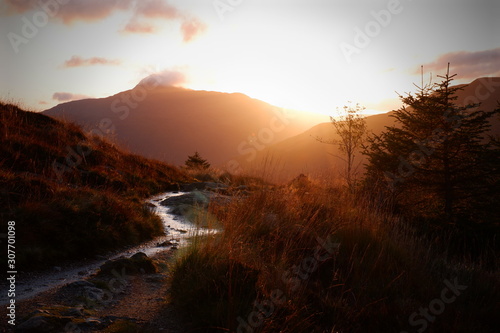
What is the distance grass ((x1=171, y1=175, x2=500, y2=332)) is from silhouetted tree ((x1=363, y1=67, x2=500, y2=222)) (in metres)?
4.64

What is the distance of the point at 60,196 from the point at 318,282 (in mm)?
5464

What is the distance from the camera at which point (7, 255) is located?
417cm

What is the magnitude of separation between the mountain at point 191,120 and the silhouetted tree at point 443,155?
281 feet

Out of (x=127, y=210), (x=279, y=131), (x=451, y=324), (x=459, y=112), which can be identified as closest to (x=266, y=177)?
(x=127, y=210)

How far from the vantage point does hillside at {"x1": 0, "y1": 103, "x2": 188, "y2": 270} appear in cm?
494

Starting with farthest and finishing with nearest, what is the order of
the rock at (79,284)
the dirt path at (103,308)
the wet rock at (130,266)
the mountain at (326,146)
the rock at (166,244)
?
the mountain at (326,146), the rock at (166,244), the wet rock at (130,266), the rock at (79,284), the dirt path at (103,308)

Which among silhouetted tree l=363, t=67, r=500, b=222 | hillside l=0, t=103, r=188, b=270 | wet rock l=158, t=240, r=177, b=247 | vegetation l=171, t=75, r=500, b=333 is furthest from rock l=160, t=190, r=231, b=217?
silhouetted tree l=363, t=67, r=500, b=222

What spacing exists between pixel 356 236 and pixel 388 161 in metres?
6.82

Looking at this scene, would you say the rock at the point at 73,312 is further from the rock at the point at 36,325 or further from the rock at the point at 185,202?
the rock at the point at 185,202

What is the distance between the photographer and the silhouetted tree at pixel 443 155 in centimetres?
892

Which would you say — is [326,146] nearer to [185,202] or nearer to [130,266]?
[185,202]

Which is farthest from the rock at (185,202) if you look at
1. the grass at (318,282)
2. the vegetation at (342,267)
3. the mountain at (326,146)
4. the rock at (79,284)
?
the rock at (79,284)

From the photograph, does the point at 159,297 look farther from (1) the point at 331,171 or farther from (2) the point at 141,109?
(2) the point at 141,109

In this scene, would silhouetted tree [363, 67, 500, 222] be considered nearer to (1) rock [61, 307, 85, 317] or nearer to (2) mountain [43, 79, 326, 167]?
(1) rock [61, 307, 85, 317]
